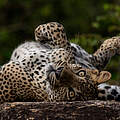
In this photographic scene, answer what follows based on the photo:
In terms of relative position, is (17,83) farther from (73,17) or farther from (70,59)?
(73,17)

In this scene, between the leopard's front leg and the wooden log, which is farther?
the leopard's front leg

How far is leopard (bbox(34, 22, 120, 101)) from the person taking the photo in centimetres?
983

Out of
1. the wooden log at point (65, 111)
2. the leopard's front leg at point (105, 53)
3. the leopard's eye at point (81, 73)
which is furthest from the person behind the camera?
the leopard's front leg at point (105, 53)

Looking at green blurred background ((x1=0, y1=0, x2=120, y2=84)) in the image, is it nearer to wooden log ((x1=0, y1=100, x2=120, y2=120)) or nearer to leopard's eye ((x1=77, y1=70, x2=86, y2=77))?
leopard's eye ((x1=77, y1=70, x2=86, y2=77))

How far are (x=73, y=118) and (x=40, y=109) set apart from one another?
49 centimetres

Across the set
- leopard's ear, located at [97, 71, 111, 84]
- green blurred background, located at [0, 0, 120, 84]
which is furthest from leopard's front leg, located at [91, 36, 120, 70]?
green blurred background, located at [0, 0, 120, 84]

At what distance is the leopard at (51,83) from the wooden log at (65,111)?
42 centimetres

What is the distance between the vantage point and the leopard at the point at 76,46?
387 inches

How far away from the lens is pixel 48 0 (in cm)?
2416

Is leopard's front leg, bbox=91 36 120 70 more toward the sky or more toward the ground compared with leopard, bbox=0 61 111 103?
more toward the sky

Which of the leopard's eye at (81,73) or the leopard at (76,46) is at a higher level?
the leopard at (76,46)

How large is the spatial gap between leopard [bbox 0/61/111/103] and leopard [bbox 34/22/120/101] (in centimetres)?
80

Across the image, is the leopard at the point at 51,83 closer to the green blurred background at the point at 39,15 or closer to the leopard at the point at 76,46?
the leopard at the point at 76,46

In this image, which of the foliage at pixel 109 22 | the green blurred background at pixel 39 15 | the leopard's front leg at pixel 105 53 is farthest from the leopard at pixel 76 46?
the green blurred background at pixel 39 15
